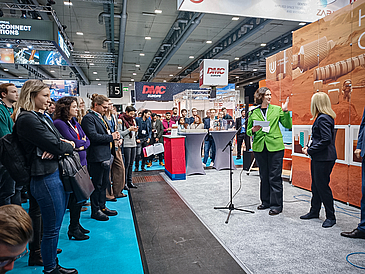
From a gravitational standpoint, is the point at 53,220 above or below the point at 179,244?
above

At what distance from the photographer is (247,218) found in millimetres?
3211

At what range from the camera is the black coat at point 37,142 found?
169cm

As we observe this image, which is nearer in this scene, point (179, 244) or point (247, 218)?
point (179, 244)

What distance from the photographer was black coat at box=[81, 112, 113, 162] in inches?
116

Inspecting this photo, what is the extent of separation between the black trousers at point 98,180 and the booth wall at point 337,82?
3363 millimetres

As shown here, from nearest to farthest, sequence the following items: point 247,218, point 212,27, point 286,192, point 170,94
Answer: point 247,218
point 286,192
point 212,27
point 170,94

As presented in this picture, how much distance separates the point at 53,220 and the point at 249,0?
3.69 m

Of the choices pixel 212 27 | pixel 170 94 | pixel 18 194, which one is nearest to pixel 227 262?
pixel 18 194

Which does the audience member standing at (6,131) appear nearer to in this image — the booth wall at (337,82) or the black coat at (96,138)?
the black coat at (96,138)

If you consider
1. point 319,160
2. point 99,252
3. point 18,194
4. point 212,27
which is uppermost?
point 212,27

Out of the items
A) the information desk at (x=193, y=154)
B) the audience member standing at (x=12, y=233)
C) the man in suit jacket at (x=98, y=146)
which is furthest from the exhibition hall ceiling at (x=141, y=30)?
the audience member standing at (x=12, y=233)

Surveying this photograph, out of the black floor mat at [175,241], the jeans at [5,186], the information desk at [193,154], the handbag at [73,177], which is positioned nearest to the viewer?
the handbag at [73,177]

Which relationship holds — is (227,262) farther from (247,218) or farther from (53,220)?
(53,220)

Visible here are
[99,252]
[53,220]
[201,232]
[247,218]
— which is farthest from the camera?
[247,218]
